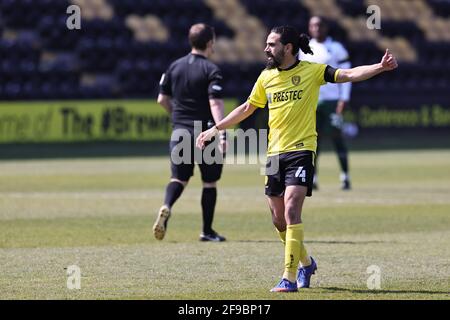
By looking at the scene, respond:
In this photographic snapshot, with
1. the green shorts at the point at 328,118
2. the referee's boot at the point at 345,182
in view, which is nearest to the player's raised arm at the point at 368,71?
the green shorts at the point at 328,118

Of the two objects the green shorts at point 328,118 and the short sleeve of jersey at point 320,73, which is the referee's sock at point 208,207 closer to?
the short sleeve of jersey at point 320,73

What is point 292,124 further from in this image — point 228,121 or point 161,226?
point 161,226

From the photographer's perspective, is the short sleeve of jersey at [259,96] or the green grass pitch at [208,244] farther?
the short sleeve of jersey at [259,96]

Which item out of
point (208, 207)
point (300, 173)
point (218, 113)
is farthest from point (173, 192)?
point (300, 173)

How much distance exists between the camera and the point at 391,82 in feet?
115

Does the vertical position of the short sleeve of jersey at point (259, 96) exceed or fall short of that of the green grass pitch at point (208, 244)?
it exceeds it

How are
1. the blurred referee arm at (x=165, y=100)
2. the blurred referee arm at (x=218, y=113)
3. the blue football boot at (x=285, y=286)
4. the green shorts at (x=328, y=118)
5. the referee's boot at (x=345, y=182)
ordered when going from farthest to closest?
the referee's boot at (x=345, y=182) → the green shorts at (x=328, y=118) → the blurred referee arm at (x=165, y=100) → the blurred referee arm at (x=218, y=113) → the blue football boot at (x=285, y=286)

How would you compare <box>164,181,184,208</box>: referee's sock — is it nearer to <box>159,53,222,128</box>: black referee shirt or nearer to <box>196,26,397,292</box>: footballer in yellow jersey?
<box>159,53,222,128</box>: black referee shirt

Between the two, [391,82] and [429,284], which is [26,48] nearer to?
[391,82]

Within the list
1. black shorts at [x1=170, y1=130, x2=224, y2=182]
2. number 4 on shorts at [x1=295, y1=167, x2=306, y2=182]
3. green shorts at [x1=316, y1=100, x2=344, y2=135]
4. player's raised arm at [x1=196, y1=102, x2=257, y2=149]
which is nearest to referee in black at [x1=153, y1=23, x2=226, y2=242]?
black shorts at [x1=170, y1=130, x2=224, y2=182]

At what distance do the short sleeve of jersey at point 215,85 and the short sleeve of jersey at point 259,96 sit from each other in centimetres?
277

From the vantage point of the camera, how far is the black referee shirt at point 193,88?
12.0 metres

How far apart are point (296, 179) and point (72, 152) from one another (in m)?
18.3

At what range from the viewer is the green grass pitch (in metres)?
8.77
